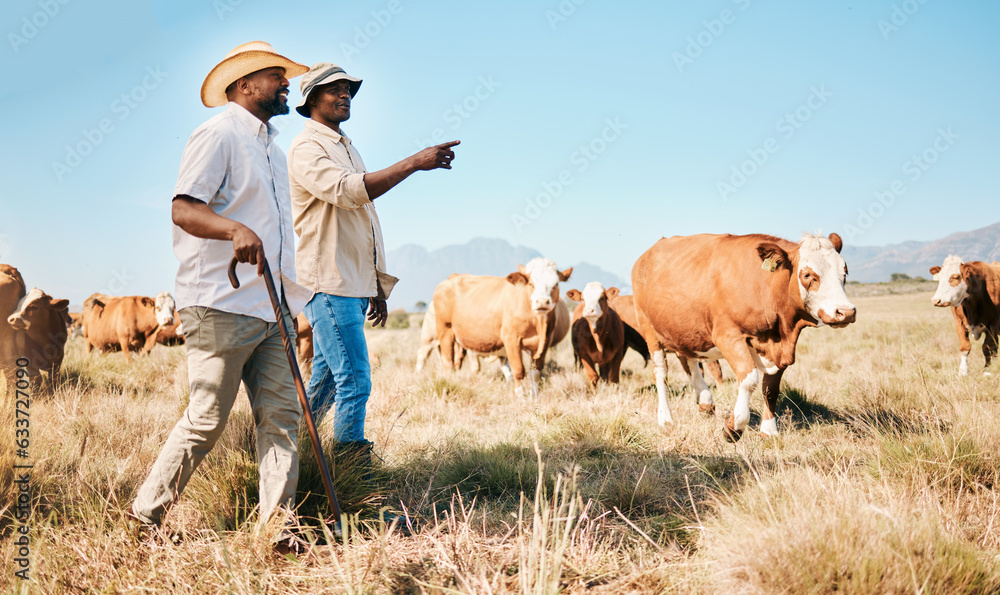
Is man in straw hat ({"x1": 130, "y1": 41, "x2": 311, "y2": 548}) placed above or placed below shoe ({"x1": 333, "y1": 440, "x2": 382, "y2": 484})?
above

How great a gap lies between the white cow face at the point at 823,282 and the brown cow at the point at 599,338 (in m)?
4.56

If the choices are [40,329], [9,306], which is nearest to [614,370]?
[40,329]

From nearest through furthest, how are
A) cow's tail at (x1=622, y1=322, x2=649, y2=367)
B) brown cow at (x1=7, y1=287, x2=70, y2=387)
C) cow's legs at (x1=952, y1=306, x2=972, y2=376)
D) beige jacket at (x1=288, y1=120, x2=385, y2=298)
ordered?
beige jacket at (x1=288, y1=120, x2=385, y2=298)
brown cow at (x1=7, y1=287, x2=70, y2=387)
cow's legs at (x1=952, y1=306, x2=972, y2=376)
cow's tail at (x1=622, y1=322, x2=649, y2=367)

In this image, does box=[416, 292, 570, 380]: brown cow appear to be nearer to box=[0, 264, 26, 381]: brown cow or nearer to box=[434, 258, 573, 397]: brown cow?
box=[434, 258, 573, 397]: brown cow

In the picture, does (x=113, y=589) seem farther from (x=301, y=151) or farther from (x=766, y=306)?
(x=766, y=306)

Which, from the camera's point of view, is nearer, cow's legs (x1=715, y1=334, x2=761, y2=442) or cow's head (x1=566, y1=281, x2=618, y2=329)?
cow's legs (x1=715, y1=334, x2=761, y2=442)

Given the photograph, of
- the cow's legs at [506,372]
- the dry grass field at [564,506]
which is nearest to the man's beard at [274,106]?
the dry grass field at [564,506]

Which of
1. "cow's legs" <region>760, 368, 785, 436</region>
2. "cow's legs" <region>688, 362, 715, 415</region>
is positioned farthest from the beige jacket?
"cow's legs" <region>688, 362, 715, 415</region>

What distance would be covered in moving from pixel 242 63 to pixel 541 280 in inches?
280

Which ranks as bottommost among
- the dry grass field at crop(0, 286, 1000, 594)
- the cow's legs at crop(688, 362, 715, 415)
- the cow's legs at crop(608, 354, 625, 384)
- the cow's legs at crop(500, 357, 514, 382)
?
the cow's legs at crop(500, 357, 514, 382)

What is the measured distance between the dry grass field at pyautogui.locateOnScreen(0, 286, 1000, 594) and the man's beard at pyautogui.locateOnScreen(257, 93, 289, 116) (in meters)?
1.96

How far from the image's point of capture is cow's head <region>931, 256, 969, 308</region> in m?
11.1

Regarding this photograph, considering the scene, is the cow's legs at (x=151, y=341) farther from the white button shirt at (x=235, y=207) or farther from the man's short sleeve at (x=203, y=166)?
the man's short sleeve at (x=203, y=166)

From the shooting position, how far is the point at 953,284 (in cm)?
1112
